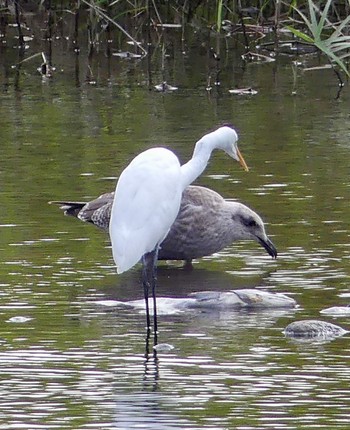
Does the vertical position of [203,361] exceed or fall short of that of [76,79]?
it exceeds it

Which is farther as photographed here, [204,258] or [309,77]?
[309,77]

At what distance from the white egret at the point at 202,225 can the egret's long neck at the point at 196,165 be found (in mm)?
986

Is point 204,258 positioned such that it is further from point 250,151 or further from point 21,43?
point 21,43

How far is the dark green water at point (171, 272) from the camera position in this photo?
606cm

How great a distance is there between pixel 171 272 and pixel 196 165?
4.31ft

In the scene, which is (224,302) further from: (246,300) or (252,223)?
(252,223)

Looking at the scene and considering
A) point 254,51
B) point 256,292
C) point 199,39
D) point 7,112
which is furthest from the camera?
point 199,39

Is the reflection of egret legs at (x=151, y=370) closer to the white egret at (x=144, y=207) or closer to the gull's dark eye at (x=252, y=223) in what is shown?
the white egret at (x=144, y=207)

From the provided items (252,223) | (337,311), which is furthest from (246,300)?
(252,223)

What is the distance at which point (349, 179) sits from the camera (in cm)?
1133

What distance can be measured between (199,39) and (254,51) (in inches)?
71.7

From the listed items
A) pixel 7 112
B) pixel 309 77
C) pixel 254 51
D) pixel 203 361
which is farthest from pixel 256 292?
pixel 254 51

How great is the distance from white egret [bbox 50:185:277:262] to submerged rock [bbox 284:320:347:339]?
193cm

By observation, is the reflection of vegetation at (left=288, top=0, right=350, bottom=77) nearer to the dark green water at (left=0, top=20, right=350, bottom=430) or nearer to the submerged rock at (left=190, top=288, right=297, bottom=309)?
the dark green water at (left=0, top=20, right=350, bottom=430)
